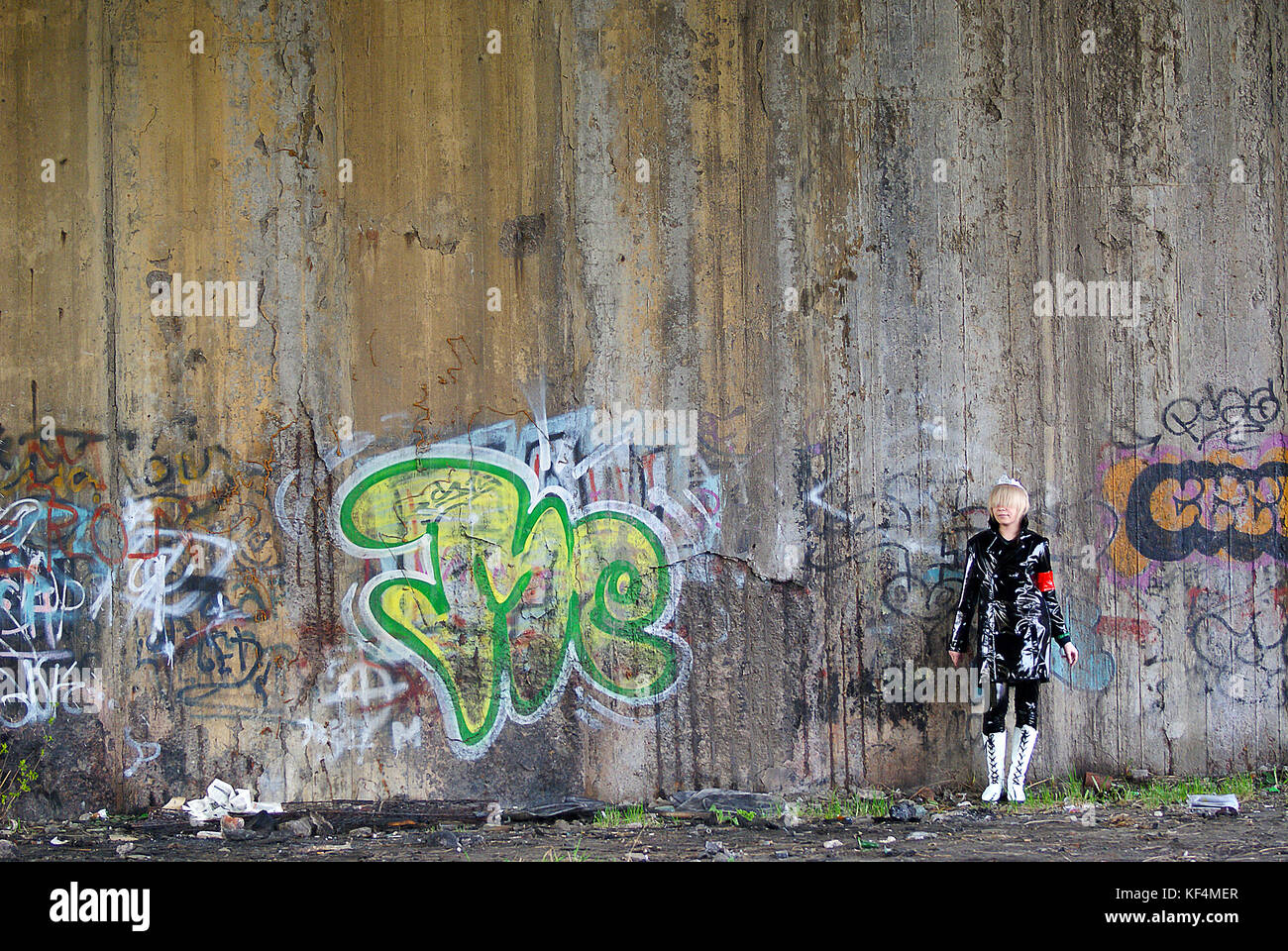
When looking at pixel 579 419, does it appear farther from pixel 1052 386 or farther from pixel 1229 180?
pixel 1229 180

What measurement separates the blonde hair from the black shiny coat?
0.48 ft

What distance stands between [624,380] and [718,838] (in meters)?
2.48

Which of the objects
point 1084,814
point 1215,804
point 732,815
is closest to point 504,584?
point 732,815

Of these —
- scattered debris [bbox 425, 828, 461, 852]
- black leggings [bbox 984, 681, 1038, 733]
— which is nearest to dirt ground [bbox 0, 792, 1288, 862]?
scattered debris [bbox 425, 828, 461, 852]

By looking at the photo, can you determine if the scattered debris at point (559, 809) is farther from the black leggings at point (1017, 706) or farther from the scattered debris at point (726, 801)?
the black leggings at point (1017, 706)

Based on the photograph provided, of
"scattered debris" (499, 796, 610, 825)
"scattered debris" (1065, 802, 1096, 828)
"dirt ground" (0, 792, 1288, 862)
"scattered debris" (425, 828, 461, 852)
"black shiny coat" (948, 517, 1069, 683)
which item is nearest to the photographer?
"dirt ground" (0, 792, 1288, 862)

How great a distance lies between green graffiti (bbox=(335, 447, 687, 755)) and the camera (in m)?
5.58

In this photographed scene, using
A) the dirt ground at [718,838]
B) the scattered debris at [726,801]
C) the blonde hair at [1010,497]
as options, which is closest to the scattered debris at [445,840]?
the dirt ground at [718,838]

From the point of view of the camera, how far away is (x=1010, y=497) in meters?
5.36

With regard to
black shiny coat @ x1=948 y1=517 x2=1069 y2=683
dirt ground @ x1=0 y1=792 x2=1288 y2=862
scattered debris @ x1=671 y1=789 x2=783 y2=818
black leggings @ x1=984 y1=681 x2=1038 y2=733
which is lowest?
dirt ground @ x1=0 y1=792 x2=1288 y2=862

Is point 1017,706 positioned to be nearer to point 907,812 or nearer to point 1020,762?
point 1020,762

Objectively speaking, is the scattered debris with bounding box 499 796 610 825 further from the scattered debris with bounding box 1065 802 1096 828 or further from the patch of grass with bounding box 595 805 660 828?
the scattered debris with bounding box 1065 802 1096 828

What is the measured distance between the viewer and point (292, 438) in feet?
18.4

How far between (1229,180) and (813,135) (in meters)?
2.37
